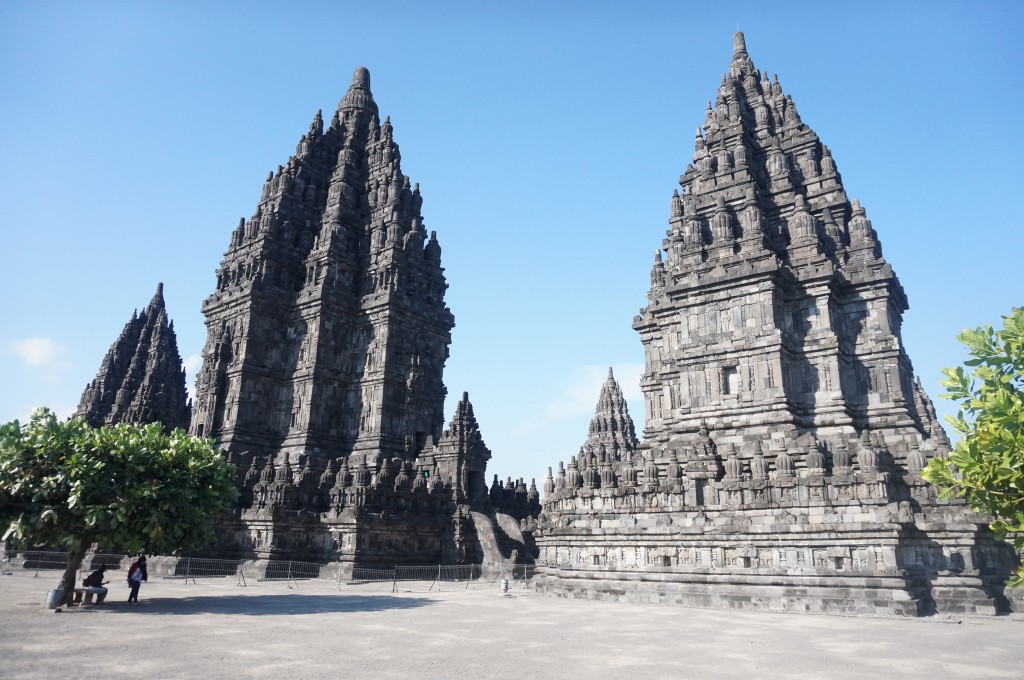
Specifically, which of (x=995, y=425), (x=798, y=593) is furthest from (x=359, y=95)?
(x=995, y=425)

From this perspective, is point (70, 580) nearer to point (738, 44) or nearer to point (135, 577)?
point (135, 577)

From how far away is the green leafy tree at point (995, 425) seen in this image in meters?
10.7

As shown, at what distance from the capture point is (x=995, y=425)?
35.5 ft

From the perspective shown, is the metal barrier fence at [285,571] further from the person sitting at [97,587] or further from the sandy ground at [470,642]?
the person sitting at [97,587]

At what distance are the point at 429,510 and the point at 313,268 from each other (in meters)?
22.7

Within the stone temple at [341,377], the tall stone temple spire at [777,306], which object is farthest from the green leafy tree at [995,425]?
the stone temple at [341,377]

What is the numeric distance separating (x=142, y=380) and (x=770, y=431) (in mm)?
62568

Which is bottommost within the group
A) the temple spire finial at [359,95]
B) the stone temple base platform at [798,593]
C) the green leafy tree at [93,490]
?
the stone temple base platform at [798,593]

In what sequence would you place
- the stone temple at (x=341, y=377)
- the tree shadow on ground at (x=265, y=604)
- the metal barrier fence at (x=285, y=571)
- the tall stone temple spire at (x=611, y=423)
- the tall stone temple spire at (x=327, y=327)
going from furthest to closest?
1. the tall stone temple spire at (x=611, y=423)
2. the tall stone temple spire at (x=327, y=327)
3. the stone temple at (x=341, y=377)
4. the metal barrier fence at (x=285, y=571)
5. the tree shadow on ground at (x=265, y=604)

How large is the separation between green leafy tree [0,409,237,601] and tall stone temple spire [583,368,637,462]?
159ft

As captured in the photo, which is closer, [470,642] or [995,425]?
[995,425]

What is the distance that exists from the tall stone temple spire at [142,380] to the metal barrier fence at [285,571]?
26.6 meters

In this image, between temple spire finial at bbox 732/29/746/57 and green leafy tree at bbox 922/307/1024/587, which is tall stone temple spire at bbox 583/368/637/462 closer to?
temple spire finial at bbox 732/29/746/57

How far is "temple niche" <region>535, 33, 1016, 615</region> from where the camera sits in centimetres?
2033
